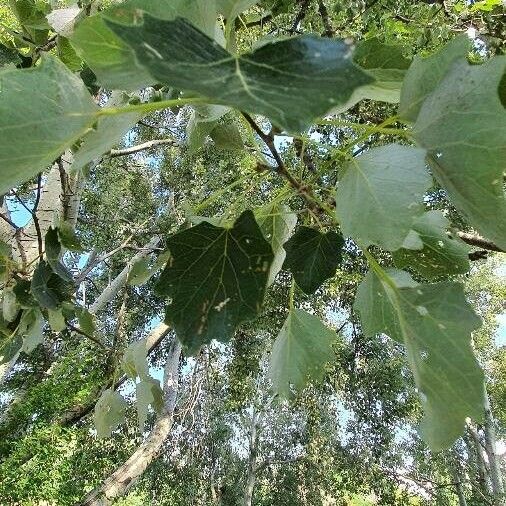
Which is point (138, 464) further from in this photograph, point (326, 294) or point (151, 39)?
point (151, 39)

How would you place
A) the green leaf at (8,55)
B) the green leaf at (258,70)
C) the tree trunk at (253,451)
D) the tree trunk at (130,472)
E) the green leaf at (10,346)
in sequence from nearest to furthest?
the green leaf at (258,70) → the green leaf at (8,55) → the green leaf at (10,346) → the tree trunk at (130,472) → the tree trunk at (253,451)

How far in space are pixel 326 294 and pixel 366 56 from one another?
5.76 m

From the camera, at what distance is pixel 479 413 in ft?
1.30

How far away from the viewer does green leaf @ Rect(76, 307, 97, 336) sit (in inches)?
36.2

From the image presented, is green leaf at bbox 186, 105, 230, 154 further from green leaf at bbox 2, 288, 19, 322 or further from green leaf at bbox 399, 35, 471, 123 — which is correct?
green leaf at bbox 2, 288, 19, 322

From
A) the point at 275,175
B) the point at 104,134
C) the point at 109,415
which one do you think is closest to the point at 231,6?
the point at 104,134

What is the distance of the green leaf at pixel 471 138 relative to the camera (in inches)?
11.9

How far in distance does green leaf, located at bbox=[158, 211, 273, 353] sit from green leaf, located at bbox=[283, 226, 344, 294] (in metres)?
0.13

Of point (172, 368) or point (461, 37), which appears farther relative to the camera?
point (172, 368)

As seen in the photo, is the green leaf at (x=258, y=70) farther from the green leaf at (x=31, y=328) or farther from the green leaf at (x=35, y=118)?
the green leaf at (x=31, y=328)

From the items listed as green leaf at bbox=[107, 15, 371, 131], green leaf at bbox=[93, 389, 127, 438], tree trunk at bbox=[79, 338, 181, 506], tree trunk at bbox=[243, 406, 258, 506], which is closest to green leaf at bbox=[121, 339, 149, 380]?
green leaf at bbox=[93, 389, 127, 438]

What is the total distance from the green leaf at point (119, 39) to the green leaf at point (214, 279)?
0.14m

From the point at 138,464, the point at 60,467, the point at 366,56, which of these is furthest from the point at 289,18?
the point at 60,467

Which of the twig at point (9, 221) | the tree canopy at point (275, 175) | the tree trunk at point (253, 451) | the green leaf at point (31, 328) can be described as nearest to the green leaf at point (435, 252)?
the tree canopy at point (275, 175)
